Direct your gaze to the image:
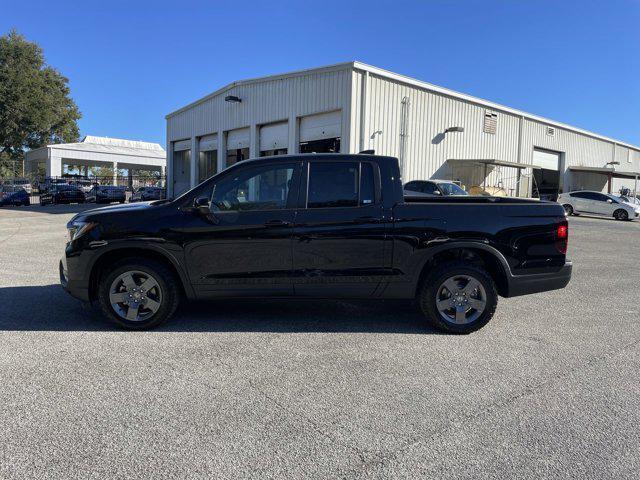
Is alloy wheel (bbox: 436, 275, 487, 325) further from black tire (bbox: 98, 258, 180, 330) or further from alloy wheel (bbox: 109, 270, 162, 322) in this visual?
alloy wheel (bbox: 109, 270, 162, 322)

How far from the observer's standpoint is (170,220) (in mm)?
4906

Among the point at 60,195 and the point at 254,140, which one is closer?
the point at 254,140

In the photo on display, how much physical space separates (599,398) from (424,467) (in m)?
1.72

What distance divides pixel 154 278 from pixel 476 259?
11.0ft

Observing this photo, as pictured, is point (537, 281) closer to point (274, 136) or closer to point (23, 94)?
point (274, 136)

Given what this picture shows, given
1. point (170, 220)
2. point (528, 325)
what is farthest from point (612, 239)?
point (170, 220)

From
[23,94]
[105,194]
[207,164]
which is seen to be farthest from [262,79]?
[23,94]

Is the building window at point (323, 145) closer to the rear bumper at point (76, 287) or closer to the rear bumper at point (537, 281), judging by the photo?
the rear bumper at point (537, 281)

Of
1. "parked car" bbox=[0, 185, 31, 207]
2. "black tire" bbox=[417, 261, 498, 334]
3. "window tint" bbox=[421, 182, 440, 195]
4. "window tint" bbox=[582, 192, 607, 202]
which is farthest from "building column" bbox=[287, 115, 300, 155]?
"parked car" bbox=[0, 185, 31, 207]

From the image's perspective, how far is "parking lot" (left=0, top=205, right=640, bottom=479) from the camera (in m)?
2.72

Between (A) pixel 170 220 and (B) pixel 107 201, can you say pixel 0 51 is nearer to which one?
(B) pixel 107 201

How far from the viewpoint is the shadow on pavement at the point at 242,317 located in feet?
16.9

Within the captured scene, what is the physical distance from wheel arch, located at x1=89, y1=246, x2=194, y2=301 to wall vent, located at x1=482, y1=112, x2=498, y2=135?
2497cm

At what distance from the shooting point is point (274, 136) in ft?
80.6
